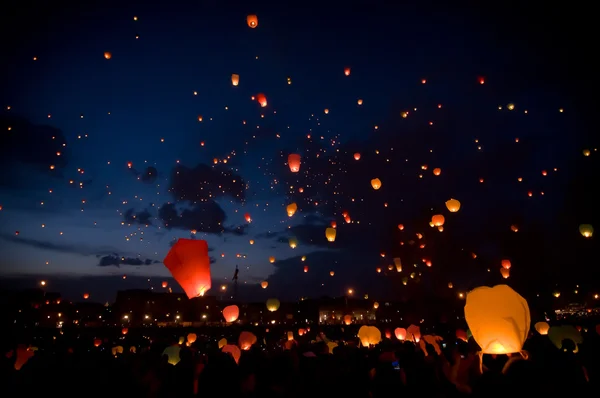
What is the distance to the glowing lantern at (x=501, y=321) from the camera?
3.21 metres

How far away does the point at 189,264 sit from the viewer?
237 inches

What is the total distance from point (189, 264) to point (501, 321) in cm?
450

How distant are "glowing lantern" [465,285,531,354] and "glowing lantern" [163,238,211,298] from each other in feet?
13.9

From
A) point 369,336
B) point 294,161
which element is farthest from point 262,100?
point 369,336

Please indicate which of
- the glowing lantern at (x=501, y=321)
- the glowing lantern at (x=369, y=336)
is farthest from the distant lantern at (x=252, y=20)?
the glowing lantern at (x=369, y=336)

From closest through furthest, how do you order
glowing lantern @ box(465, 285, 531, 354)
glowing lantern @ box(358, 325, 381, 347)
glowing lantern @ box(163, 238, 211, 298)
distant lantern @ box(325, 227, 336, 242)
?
glowing lantern @ box(465, 285, 531, 354), glowing lantern @ box(163, 238, 211, 298), glowing lantern @ box(358, 325, 381, 347), distant lantern @ box(325, 227, 336, 242)

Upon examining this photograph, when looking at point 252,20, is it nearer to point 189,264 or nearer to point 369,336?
point 189,264

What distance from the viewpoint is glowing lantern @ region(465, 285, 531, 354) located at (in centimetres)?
321

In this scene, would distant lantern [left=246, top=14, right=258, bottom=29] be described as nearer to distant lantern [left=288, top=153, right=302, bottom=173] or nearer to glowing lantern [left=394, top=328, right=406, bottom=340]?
distant lantern [left=288, top=153, right=302, bottom=173]

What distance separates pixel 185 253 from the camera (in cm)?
600

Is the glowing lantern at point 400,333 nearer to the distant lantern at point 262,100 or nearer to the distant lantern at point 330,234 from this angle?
the distant lantern at point 330,234

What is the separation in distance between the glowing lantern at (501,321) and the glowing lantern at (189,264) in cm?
423

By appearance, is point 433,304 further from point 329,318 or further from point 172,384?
point 172,384

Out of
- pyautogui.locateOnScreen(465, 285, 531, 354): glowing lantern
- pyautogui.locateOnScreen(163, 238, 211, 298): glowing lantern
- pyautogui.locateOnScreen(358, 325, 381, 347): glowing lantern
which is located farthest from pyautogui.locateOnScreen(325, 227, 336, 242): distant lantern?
pyautogui.locateOnScreen(465, 285, 531, 354): glowing lantern
